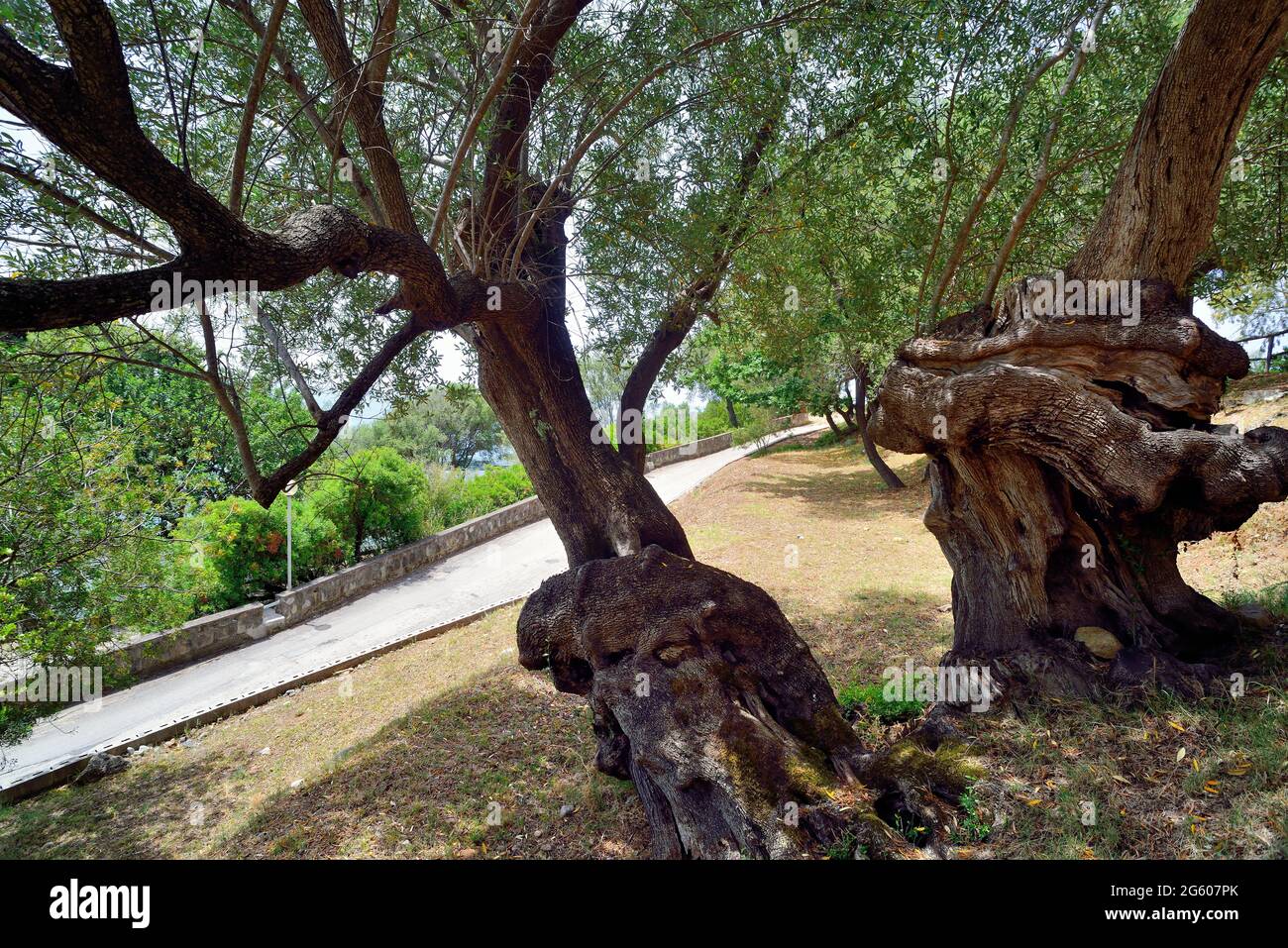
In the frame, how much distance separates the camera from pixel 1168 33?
4.79 metres

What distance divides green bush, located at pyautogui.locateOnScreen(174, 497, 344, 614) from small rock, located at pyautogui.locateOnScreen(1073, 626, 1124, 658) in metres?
10.4

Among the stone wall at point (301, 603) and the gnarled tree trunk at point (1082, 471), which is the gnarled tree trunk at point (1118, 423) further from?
the stone wall at point (301, 603)

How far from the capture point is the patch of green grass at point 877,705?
4406 millimetres

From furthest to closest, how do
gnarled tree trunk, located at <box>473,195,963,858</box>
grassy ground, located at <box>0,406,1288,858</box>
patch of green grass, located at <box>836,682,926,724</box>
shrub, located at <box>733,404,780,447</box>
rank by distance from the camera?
1. shrub, located at <box>733,404,780,447</box>
2. patch of green grass, located at <box>836,682,926,724</box>
3. gnarled tree trunk, located at <box>473,195,963,858</box>
4. grassy ground, located at <box>0,406,1288,858</box>

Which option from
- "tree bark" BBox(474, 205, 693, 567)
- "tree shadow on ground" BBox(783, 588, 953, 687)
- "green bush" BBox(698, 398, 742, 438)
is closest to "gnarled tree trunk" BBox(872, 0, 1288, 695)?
"tree shadow on ground" BBox(783, 588, 953, 687)

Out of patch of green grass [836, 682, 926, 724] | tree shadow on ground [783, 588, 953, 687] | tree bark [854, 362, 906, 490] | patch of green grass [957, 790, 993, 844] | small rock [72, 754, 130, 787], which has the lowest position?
small rock [72, 754, 130, 787]

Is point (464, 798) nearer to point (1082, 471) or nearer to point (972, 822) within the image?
point (972, 822)

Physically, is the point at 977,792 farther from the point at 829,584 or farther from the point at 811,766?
the point at 829,584

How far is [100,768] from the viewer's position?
6.04 meters

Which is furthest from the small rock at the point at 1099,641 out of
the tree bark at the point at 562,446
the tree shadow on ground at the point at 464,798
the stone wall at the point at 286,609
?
the stone wall at the point at 286,609

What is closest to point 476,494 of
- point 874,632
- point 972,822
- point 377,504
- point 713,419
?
point 377,504

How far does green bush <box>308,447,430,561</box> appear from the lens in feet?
39.2

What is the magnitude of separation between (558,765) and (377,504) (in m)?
9.33

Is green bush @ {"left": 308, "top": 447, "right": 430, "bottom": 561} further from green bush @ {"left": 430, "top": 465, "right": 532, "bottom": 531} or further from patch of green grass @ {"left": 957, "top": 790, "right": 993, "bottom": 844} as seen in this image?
patch of green grass @ {"left": 957, "top": 790, "right": 993, "bottom": 844}
